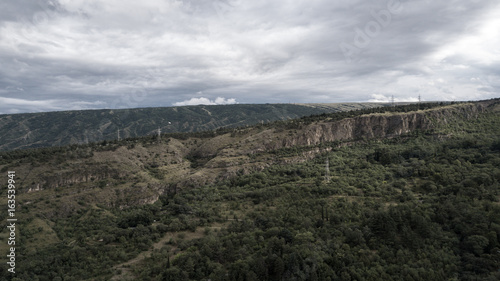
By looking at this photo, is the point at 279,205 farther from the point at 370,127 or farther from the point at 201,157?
the point at 370,127

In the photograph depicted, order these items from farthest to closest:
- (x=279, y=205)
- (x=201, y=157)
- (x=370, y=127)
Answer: (x=370, y=127) < (x=201, y=157) < (x=279, y=205)

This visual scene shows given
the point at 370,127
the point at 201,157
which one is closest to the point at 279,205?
the point at 201,157

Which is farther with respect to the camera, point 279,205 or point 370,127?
point 370,127

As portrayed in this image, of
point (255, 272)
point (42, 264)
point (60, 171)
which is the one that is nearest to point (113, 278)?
point (42, 264)

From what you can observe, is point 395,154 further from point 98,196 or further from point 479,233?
point 98,196

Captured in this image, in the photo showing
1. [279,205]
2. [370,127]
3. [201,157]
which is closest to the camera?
[279,205]

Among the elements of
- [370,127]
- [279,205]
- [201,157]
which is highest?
[370,127]

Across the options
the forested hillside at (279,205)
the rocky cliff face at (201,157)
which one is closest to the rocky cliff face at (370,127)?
the rocky cliff face at (201,157)

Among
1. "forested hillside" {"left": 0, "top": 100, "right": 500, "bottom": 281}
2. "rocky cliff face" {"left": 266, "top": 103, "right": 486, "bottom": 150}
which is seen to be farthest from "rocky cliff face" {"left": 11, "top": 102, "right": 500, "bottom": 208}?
"forested hillside" {"left": 0, "top": 100, "right": 500, "bottom": 281}
